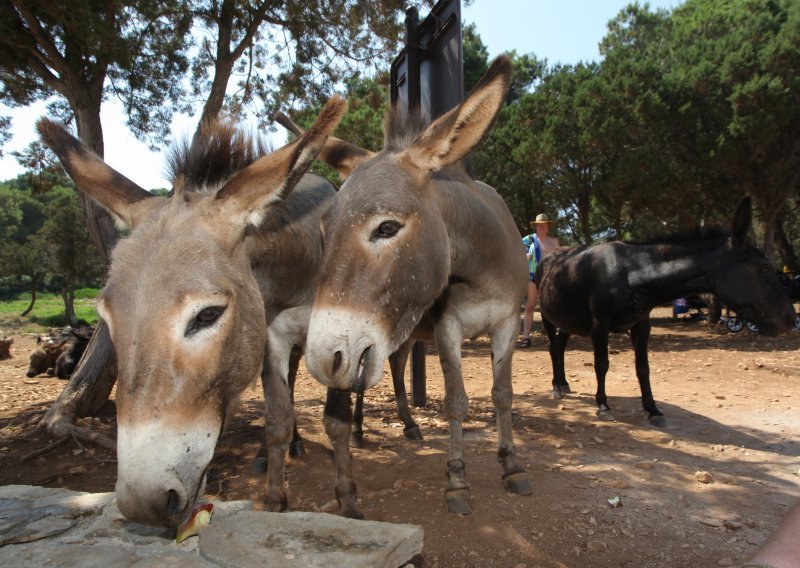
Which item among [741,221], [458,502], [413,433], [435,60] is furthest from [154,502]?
[741,221]

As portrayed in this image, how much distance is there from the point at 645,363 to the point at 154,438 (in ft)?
18.0

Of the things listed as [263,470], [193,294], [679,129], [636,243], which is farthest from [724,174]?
[193,294]

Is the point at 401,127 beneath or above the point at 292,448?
above

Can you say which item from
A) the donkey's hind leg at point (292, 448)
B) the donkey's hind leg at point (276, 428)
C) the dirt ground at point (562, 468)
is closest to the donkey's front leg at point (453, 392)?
the dirt ground at point (562, 468)

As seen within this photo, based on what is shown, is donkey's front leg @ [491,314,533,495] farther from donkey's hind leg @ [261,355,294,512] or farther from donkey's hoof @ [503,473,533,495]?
donkey's hind leg @ [261,355,294,512]

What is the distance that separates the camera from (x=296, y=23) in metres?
7.27

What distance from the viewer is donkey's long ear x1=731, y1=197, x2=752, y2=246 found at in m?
5.30

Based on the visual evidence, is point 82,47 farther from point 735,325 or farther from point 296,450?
point 735,325

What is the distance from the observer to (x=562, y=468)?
409 centimetres

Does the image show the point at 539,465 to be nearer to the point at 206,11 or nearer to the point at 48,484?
the point at 48,484

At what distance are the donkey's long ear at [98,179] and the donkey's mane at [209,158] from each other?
0.72 feet

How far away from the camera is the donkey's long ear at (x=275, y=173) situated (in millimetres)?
2254

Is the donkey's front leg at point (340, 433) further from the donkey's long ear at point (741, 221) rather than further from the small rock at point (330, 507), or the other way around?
the donkey's long ear at point (741, 221)

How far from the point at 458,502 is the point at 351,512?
2.35ft
